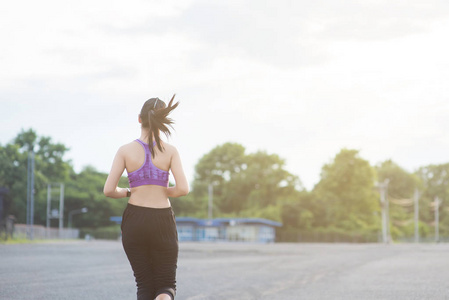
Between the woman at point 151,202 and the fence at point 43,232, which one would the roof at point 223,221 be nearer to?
the fence at point 43,232

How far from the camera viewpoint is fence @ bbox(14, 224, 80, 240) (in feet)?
169

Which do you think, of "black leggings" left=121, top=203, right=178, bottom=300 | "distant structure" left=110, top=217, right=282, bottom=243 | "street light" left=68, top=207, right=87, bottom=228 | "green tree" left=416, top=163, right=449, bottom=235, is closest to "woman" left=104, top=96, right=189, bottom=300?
"black leggings" left=121, top=203, right=178, bottom=300

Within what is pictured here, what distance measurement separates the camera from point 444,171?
117 meters

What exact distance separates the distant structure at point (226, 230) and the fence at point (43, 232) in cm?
1324

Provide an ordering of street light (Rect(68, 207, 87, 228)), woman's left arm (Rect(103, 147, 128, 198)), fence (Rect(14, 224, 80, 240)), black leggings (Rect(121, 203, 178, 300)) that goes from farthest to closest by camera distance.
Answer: street light (Rect(68, 207, 87, 228)) → fence (Rect(14, 224, 80, 240)) → woman's left arm (Rect(103, 147, 128, 198)) → black leggings (Rect(121, 203, 178, 300))

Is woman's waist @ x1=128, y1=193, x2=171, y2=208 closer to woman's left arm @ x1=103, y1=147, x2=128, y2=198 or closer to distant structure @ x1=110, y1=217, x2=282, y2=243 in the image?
woman's left arm @ x1=103, y1=147, x2=128, y2=198

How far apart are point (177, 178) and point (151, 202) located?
23 centimetres

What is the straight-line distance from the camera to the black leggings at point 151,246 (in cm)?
357

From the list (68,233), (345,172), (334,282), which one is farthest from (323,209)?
(334,282)

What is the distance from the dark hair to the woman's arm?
0.10 m

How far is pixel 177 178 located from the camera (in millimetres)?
3777

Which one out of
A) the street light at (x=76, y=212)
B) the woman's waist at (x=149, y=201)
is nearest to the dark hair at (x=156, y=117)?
the woman's waist at (x=149, y=201)

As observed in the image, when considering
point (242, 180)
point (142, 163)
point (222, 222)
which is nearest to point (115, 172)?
point (142, 163)

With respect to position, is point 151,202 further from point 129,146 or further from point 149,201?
point 129,146
